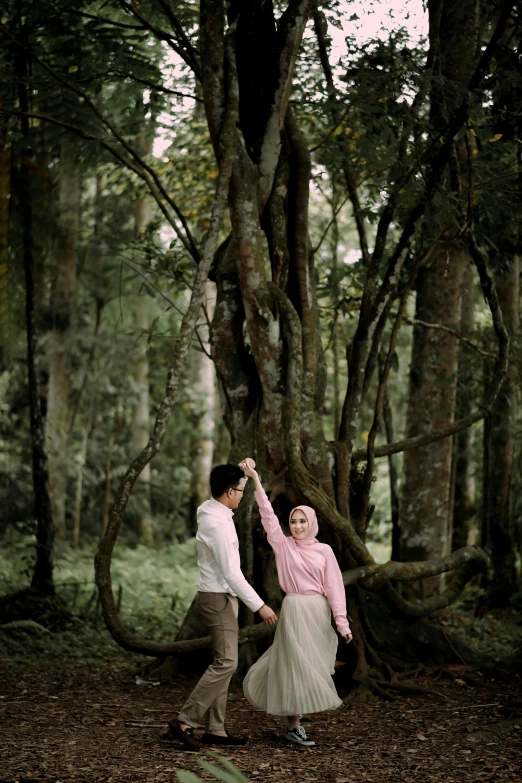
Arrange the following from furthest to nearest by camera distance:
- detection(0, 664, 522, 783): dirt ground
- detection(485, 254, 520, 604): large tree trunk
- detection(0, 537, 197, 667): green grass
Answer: detection(485, 254, 520, 604): large tree trunk, detection(0, 537, 197, 667): green grass, detection(0, 664, 522, 783): dirt ground

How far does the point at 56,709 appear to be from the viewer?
21.6 feet

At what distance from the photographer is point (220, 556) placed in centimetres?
536

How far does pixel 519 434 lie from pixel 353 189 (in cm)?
478

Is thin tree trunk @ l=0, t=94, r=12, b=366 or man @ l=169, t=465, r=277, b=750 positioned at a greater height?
thin tree trunk @ l=0, t=94, r=12, b=366

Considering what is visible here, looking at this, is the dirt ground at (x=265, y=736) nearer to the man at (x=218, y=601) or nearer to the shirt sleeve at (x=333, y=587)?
the man at (x=218, y=601)

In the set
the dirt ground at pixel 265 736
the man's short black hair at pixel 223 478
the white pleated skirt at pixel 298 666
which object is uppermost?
the man's short black hair at pixel 223 478

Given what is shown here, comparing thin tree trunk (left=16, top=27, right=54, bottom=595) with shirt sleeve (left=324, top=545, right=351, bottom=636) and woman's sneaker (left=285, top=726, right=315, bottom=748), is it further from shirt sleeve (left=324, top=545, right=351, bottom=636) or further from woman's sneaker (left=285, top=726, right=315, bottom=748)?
woman's sneaker (left=285, top=726, right=315, bottom=748)

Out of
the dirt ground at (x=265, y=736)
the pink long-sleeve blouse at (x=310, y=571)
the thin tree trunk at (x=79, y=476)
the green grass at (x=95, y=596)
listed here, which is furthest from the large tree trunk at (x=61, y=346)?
the pink long-sleeve blouse at (x=310, y=571)

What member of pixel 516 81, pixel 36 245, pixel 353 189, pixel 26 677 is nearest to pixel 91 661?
pixel 26 677

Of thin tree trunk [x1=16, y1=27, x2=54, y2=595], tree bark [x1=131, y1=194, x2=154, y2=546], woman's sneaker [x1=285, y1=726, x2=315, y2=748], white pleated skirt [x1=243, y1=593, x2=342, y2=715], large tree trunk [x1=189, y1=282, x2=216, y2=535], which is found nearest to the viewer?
white pleated skirt [x1=243, y1=593, x2=342, y2=715]

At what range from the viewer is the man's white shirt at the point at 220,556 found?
5277 millimetres

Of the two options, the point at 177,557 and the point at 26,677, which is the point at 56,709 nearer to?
the point at 26,677

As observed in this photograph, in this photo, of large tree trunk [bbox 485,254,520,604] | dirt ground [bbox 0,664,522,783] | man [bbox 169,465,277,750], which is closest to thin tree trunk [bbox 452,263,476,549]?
large tree trunk [bbox 485,254,520,604]

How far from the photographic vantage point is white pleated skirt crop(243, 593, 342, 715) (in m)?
5.48
